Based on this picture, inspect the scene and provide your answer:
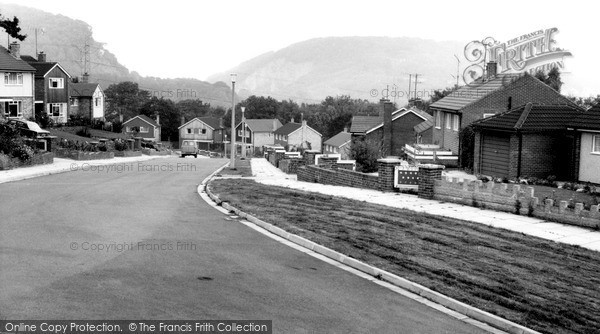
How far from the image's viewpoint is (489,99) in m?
38.6

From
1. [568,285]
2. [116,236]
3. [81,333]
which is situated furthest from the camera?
[116,236]

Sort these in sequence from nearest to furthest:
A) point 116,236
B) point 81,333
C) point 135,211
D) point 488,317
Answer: point 81,333 < point 488,317 < point 116,236 < point 135,211

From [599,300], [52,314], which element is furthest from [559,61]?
[52,314]

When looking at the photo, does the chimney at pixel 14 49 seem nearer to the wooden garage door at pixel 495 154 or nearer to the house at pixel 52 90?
the house at pixel 52 90

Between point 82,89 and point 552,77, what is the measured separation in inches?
2175

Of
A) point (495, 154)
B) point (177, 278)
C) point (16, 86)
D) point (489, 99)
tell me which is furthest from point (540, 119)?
point (16, 86)

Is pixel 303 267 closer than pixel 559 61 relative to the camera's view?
Yes

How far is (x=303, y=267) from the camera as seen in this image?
12.7 metres

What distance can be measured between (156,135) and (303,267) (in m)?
108

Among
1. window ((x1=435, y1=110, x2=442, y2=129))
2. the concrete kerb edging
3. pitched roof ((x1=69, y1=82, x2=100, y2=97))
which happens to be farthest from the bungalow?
the concrete kerb edging

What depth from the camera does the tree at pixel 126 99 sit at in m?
132

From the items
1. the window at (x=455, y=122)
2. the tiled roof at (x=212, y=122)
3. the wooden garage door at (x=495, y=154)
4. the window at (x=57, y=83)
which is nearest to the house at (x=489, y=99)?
the window at (x=455, y=122)

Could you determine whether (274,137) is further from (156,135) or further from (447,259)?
(447,259)

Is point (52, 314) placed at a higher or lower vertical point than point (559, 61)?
lower
